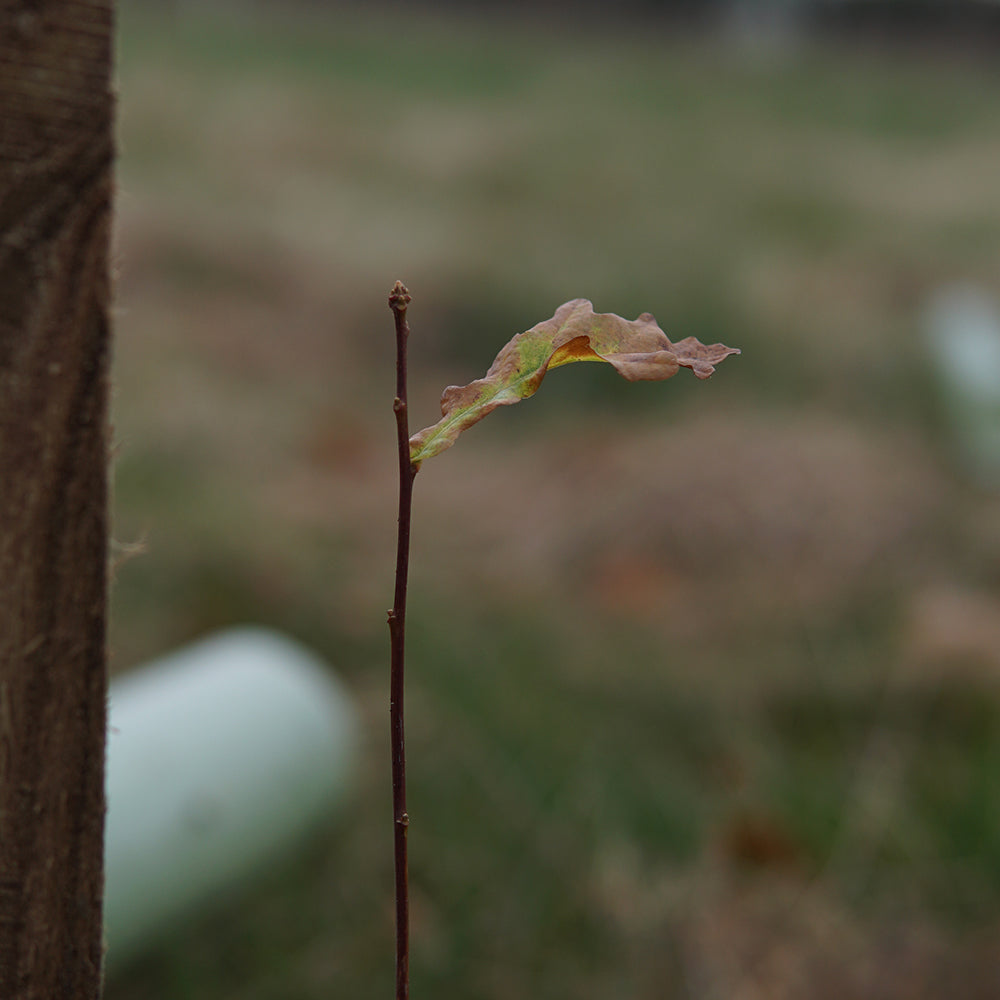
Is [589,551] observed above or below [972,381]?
below

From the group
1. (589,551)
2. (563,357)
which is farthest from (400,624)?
(589,551)

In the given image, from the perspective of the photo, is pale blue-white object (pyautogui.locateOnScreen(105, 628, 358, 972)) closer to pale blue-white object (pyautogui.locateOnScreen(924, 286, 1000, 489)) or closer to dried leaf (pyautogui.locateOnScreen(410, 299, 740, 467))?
dried leaf (pyautogui.locateOnScreen(410, 299, 740, 467))

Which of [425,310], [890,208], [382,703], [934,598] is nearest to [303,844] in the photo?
[382,703]

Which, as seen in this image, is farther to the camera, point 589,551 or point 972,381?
point 972,381

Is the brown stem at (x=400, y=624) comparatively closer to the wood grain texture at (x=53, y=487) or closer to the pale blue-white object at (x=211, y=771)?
the wood grain texture at (x=53, y=487)

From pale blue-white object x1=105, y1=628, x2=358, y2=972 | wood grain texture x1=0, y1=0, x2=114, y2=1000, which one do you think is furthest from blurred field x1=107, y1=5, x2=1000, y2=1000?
pale blue-white object x1=105, y1=628, x2=358, y2=972

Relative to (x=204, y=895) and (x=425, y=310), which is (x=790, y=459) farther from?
(x=204, y=895)

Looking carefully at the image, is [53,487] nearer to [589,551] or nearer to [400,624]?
[400,624]
